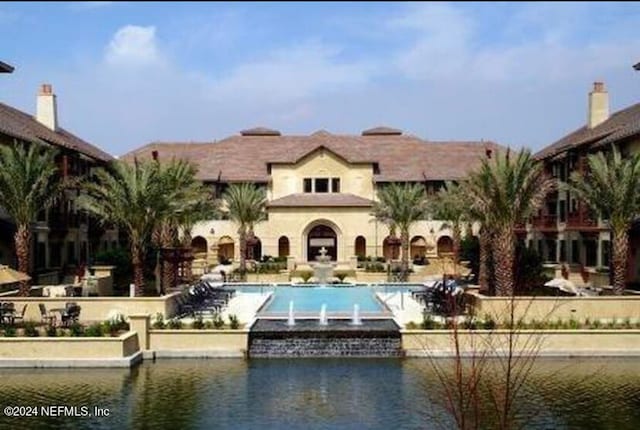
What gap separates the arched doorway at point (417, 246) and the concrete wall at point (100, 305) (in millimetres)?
37189

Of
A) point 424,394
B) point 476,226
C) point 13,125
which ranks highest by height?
point 13,125

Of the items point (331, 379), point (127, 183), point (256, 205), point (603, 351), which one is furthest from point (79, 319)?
point (256, 205)

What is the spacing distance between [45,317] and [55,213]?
19.8 meters

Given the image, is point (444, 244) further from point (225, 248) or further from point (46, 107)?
point (46, 107)

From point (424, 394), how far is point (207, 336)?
805 cm

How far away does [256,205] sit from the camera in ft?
178

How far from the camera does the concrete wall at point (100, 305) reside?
95.7 feet

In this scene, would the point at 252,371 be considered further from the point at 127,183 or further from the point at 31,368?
the point at 127,183

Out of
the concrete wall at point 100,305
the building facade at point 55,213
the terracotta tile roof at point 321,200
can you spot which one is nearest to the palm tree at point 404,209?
the terracotta tile roof at point 321,200

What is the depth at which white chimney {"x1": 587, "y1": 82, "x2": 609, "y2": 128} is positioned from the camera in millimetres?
54656

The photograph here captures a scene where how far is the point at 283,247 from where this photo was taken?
6475 centimetres

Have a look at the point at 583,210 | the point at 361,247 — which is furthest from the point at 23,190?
the point at 361,247

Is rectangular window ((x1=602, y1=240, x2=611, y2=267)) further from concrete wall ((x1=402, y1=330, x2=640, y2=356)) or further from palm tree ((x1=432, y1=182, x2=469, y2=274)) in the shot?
concrete wall ((x1=402, y1=330, x2=640, y2=356))

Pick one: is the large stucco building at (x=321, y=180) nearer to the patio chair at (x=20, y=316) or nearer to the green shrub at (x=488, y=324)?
the patio chair at (x=20, y=316)
